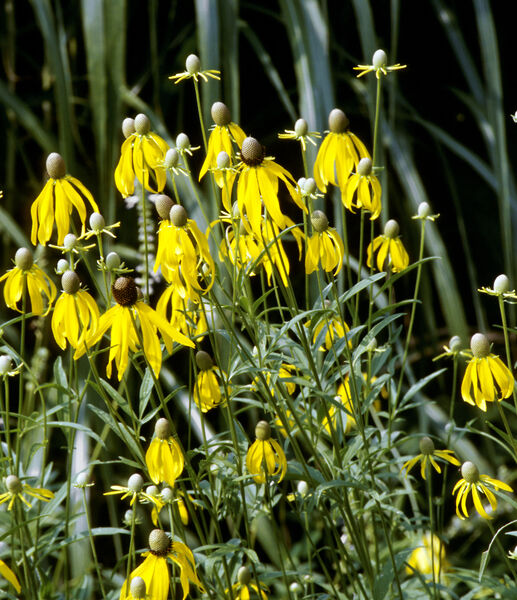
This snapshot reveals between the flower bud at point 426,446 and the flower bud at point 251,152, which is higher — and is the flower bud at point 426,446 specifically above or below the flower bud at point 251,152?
below

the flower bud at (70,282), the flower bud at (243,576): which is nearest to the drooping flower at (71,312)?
the flower bud at (70,282)

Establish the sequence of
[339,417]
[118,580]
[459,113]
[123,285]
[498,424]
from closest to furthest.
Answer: [123,285]
[339,417]
[118,580]
[498,424]
[459,113]

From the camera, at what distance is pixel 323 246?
1.99 feet

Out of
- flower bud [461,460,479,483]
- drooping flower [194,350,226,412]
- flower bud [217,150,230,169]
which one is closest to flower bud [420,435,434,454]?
flower bud [461,460,479,483]

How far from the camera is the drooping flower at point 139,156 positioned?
58 centimetres

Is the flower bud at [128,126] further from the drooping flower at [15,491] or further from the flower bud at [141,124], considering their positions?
the drooping flower at [15,491]

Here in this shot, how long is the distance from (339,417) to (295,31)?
58cm

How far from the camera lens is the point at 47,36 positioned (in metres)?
0.97

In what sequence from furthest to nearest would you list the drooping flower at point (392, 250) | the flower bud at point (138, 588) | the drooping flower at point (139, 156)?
the drooping flower at point (392, 250) → the drooping flower at point (139, 156) → the flower bud at point (138, 588)

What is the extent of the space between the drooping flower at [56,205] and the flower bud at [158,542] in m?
0.19

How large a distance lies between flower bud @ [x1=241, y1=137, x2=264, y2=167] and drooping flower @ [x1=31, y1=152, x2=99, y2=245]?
0.33ft

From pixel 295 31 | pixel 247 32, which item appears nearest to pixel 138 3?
pixel 247 32

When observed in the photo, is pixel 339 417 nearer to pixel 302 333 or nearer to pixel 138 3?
pixel 302 333

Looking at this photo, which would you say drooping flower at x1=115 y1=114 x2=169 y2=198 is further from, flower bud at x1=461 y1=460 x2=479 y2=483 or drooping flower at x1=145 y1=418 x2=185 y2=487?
flower bud at x1=461 y1=460 x2=479 y2=483
